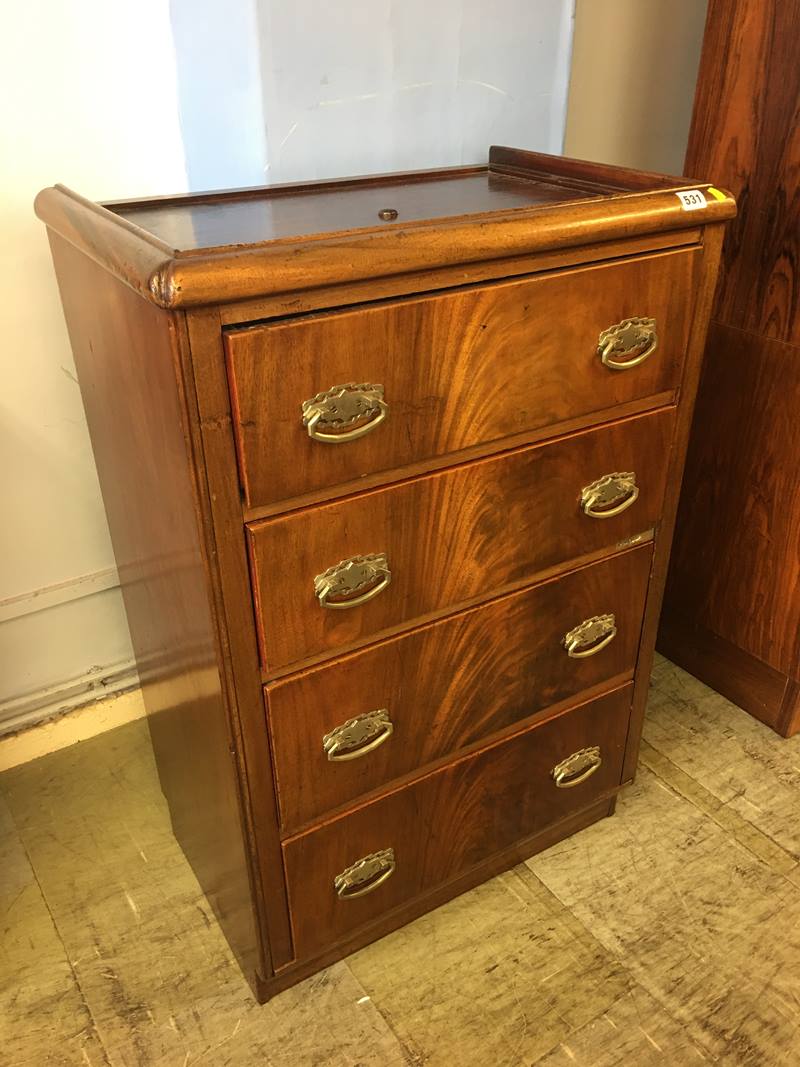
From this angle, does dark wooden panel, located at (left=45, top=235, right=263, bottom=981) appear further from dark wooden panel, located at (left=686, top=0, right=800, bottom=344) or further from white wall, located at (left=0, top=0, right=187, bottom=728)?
dark wooden panel, located at (left=686, top=0, right=800, bottom=344)

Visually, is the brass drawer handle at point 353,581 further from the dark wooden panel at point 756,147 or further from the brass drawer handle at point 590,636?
the dark wooden panel at point 756,147

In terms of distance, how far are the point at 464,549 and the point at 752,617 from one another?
2.88ft

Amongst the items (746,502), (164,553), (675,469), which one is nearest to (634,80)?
(746,502)

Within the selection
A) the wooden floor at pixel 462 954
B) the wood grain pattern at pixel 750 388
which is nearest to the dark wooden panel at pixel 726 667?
the wood grain pattern at pixel 750 388

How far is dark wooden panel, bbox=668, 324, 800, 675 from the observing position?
152cm

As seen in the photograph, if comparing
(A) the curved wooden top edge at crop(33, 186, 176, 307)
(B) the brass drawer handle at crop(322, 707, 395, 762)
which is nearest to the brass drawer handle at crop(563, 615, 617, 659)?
(B) the brass drawer handle at crop(322, 707, 395, 762)

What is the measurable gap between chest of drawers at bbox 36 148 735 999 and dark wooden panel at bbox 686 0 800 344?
0.44 meters

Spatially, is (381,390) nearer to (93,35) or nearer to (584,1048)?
(93,35)

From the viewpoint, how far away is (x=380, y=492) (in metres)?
0.94

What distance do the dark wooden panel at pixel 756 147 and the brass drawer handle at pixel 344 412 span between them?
89cm

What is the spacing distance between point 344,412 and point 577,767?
0.77 m

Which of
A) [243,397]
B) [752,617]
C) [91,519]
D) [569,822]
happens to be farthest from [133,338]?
[752,617]

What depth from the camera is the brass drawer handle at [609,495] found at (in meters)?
1.12

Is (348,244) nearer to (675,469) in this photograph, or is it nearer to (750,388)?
(675,469)
